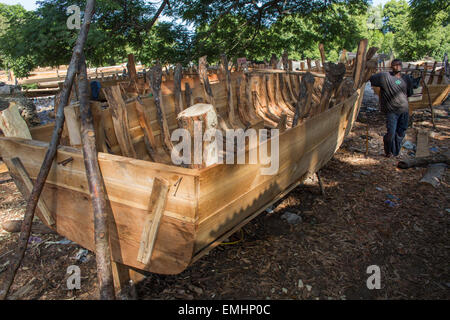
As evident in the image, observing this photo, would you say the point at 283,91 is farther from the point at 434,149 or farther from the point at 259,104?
the point at 434,149

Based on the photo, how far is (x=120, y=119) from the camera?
3.29 meters

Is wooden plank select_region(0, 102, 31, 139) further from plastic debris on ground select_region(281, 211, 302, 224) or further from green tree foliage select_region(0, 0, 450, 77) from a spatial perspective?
green tree foliage select_region(0, 0, 450, 77)

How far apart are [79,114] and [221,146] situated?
220cm

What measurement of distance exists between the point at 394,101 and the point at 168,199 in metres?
5.66

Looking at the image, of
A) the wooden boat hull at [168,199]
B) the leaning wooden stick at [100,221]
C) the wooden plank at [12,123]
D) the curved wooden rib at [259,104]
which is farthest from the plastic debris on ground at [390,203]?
the wooden plank at [12,123]

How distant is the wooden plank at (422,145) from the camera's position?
6163 mm

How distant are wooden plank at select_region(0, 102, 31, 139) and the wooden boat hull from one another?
4.1 inches

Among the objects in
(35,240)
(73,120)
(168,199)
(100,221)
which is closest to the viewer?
(168,199)

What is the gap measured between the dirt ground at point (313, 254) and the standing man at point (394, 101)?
141 cm

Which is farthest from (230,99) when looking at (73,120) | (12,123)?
(12,123)

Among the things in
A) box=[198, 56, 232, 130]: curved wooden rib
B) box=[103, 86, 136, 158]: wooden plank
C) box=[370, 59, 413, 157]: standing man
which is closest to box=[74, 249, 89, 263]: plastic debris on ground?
box=[103, 86, 136, 158]: wooden plank

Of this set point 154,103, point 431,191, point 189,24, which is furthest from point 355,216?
point 189,24

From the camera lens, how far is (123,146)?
11.0ft

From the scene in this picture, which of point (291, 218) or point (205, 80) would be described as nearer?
point (291, 218)
